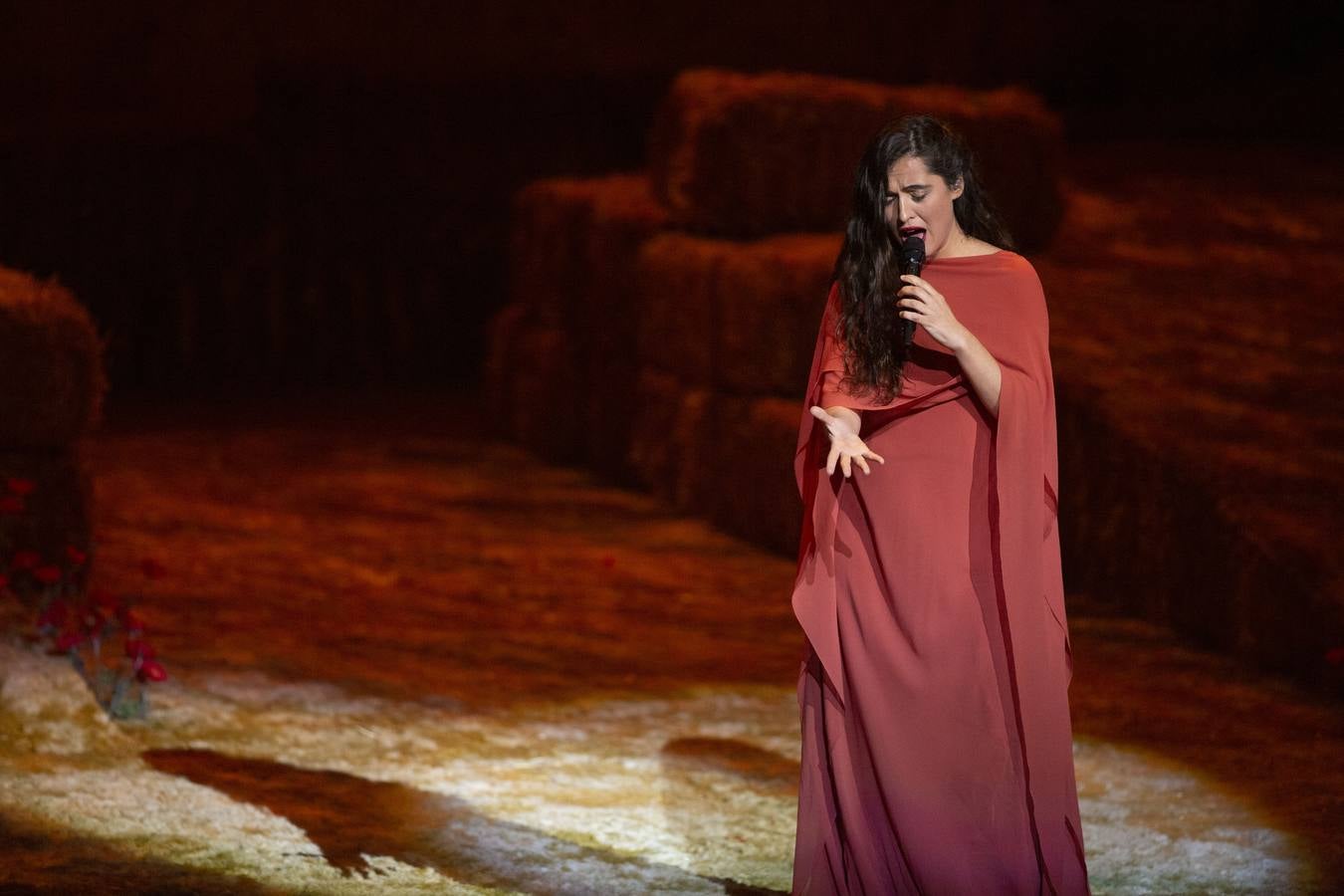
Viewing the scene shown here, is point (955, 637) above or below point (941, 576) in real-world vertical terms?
below

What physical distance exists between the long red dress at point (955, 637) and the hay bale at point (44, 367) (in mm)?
3504

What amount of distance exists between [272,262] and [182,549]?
19.7ft

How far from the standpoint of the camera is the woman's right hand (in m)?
3.33

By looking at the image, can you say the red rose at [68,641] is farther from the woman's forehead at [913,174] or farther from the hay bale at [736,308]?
the hay bale at [736,308]

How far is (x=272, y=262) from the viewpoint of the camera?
13.4 metres

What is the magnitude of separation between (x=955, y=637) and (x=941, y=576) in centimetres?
11

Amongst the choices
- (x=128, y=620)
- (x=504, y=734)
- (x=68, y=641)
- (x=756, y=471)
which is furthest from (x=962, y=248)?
(x=756, y=471)

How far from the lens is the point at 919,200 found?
3320 mm

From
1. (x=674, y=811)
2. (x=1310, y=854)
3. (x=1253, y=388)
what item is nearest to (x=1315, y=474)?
(x=1253, y=388)

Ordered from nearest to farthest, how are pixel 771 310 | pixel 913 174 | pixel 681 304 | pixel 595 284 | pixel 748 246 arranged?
pixel 913 174, pixel 771 310, pixel 748 246, pixel 681 304, pixel 595 284

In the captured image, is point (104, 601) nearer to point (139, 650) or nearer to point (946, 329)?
point (139, 650)

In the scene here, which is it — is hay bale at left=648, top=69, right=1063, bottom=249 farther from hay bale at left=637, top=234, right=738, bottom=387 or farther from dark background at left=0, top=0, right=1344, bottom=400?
dark background at left=0, top=0, right=1344, bottom=400

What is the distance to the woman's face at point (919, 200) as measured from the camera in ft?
10.8

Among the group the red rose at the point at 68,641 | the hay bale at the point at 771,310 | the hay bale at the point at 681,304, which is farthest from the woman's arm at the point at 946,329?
the hay bale at the point at 681,304
